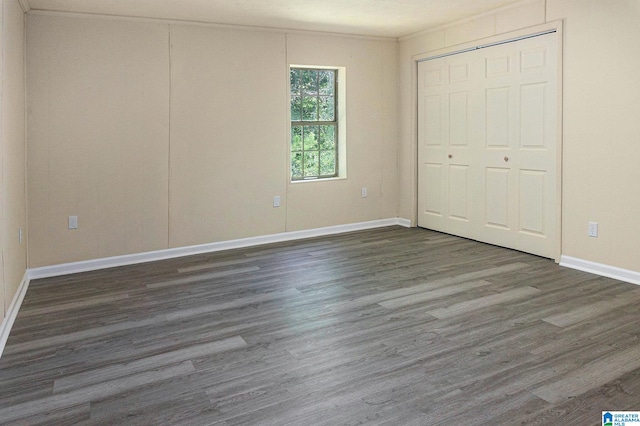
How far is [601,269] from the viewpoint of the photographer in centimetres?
423

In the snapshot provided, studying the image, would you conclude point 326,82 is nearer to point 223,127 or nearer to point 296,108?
point 296,108

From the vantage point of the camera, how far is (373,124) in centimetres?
635

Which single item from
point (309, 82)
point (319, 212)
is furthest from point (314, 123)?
point (319, 212)

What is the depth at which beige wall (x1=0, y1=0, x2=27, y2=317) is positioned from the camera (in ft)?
10.8

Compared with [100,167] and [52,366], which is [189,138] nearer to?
[100,167]

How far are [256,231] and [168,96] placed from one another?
1688mm

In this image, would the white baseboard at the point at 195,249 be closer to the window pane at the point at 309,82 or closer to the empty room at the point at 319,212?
the empty room at the point at 319,212

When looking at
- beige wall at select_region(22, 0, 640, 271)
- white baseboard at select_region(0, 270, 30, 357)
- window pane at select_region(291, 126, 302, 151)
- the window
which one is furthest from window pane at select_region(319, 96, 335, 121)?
white baseboard at select_region(0, 270, 30, 357)

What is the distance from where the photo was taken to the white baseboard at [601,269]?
4.02 meters

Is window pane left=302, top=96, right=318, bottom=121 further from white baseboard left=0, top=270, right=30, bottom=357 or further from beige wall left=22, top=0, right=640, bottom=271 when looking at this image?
white baseboard left=0, top=270, right=30, bottom=357

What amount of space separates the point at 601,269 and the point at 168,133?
411cm

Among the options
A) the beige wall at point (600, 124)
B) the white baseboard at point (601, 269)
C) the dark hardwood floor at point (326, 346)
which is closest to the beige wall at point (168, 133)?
the dark hardwood floor at point (326, 346)
